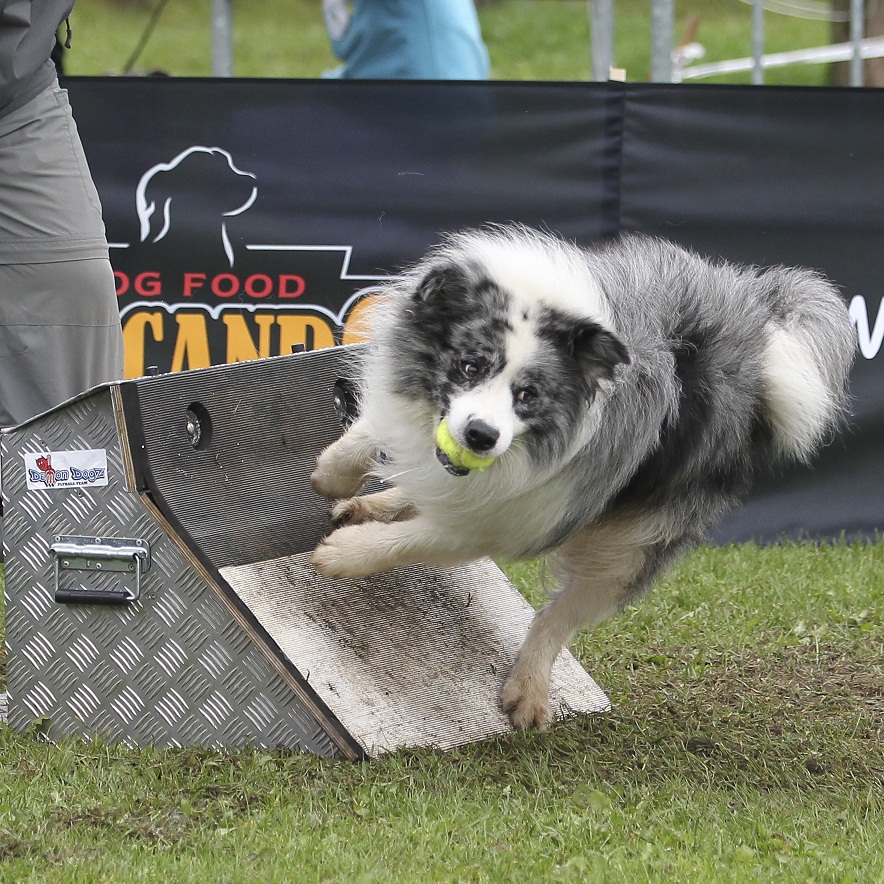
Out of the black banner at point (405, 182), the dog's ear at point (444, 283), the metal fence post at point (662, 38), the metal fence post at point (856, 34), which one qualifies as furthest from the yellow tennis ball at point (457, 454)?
the metal fence post at point (856, 34)

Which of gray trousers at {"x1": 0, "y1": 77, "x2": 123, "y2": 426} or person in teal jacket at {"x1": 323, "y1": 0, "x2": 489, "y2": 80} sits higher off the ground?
person in teal jacket at {"x1": 323, "y1": 0, "x2": 489, "y2": 80}

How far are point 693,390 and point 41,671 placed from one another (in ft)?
6.54

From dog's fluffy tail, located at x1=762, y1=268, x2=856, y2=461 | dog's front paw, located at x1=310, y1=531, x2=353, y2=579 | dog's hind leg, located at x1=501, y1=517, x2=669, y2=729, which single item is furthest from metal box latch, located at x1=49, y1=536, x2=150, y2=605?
dog's fluffy tail, located at x1=762, y1=268, x2=856, y2=461

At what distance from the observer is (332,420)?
4121 mm

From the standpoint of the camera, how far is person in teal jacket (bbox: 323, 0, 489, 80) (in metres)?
7.27

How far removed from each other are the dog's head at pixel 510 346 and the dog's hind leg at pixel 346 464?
0.40 meters

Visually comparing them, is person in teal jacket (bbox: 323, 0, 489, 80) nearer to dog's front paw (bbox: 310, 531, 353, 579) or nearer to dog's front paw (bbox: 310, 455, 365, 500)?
dog's front paw (bbox: 310, 455, 365, 500)

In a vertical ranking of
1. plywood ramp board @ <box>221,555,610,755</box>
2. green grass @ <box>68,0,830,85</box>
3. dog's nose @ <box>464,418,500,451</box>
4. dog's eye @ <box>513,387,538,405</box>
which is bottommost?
plywood ramp board @ <box>221,555,610,755</box>

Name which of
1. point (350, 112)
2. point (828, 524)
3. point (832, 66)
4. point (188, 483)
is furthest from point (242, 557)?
point (832, 66)

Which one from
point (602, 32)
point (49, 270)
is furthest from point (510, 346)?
point (602, 32)

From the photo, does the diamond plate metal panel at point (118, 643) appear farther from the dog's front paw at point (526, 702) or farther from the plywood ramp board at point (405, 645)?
the dog's front paw at point (526, 702)

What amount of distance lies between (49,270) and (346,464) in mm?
1158

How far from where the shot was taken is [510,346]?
324 centimetres

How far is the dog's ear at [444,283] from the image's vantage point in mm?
3303
